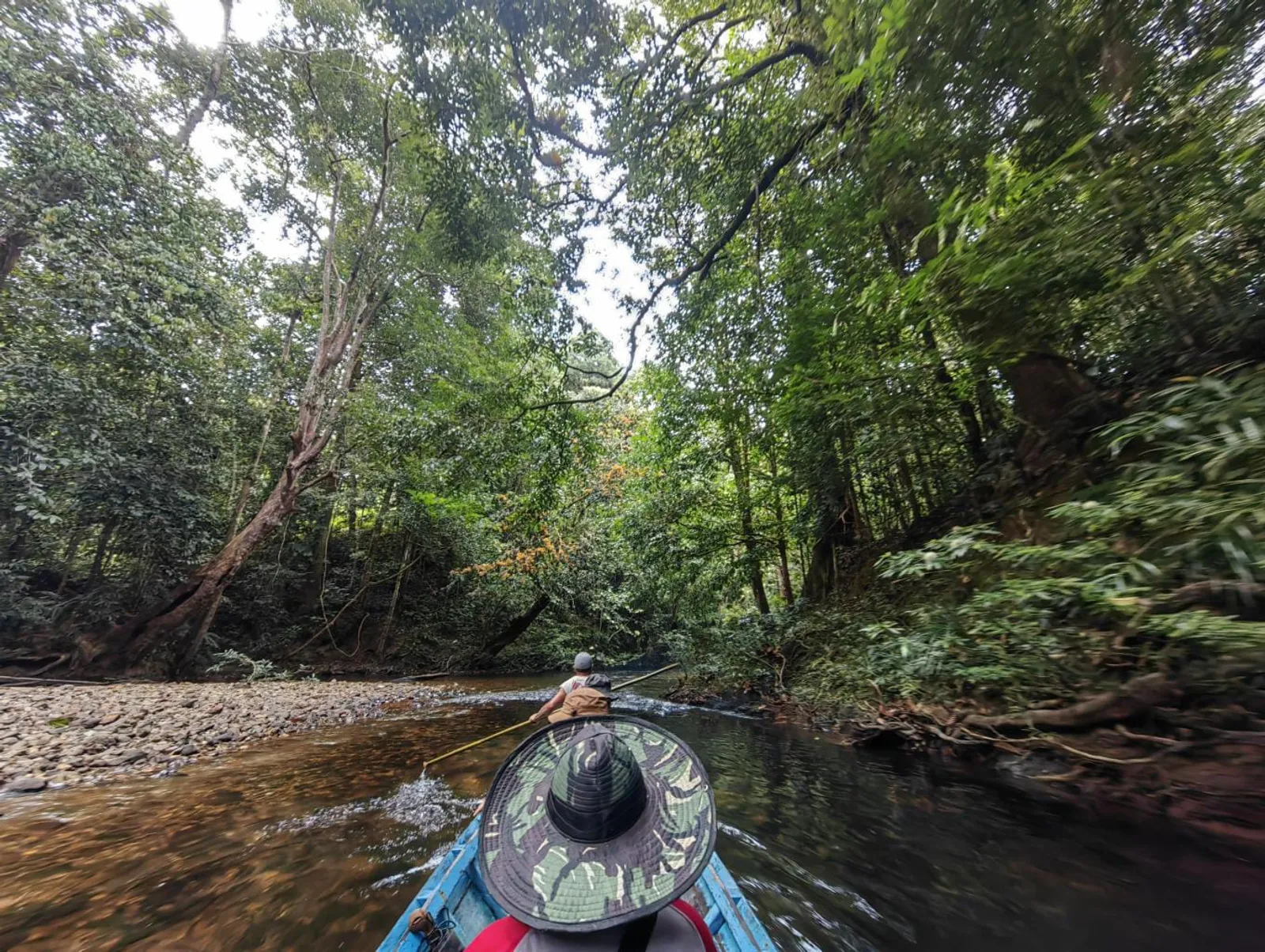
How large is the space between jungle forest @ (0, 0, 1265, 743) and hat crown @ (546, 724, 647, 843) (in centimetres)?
376

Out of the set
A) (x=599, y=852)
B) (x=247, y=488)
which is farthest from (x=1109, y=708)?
(x=247, y=488)

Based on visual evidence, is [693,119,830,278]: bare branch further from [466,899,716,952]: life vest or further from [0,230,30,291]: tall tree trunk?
[0,230,30,291]: tall tree trunk

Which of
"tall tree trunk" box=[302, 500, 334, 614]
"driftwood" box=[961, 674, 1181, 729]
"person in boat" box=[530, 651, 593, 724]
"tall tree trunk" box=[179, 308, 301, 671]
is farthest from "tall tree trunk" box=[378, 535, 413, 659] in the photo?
"driftwood" box=[961, 674, 1181, 729]

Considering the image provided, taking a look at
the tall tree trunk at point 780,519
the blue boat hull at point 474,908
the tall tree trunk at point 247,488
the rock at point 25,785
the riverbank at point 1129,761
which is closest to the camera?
the blue boat hull at point 474,908

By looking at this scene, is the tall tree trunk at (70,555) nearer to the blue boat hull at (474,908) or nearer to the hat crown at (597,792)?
the blue boat hull at (474,908)

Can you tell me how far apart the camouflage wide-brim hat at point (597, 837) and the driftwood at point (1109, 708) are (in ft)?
14.6

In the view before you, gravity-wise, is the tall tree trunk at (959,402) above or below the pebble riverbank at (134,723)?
above

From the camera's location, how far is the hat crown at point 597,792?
4.40 ft

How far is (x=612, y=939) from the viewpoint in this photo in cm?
120

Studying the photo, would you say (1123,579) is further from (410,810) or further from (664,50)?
(664,50)

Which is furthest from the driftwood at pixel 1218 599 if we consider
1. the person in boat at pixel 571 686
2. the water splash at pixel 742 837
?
the person in boat at pixel 571 686

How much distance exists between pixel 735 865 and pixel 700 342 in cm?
780

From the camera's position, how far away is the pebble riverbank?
4.99 meters

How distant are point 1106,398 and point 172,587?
686 inches
